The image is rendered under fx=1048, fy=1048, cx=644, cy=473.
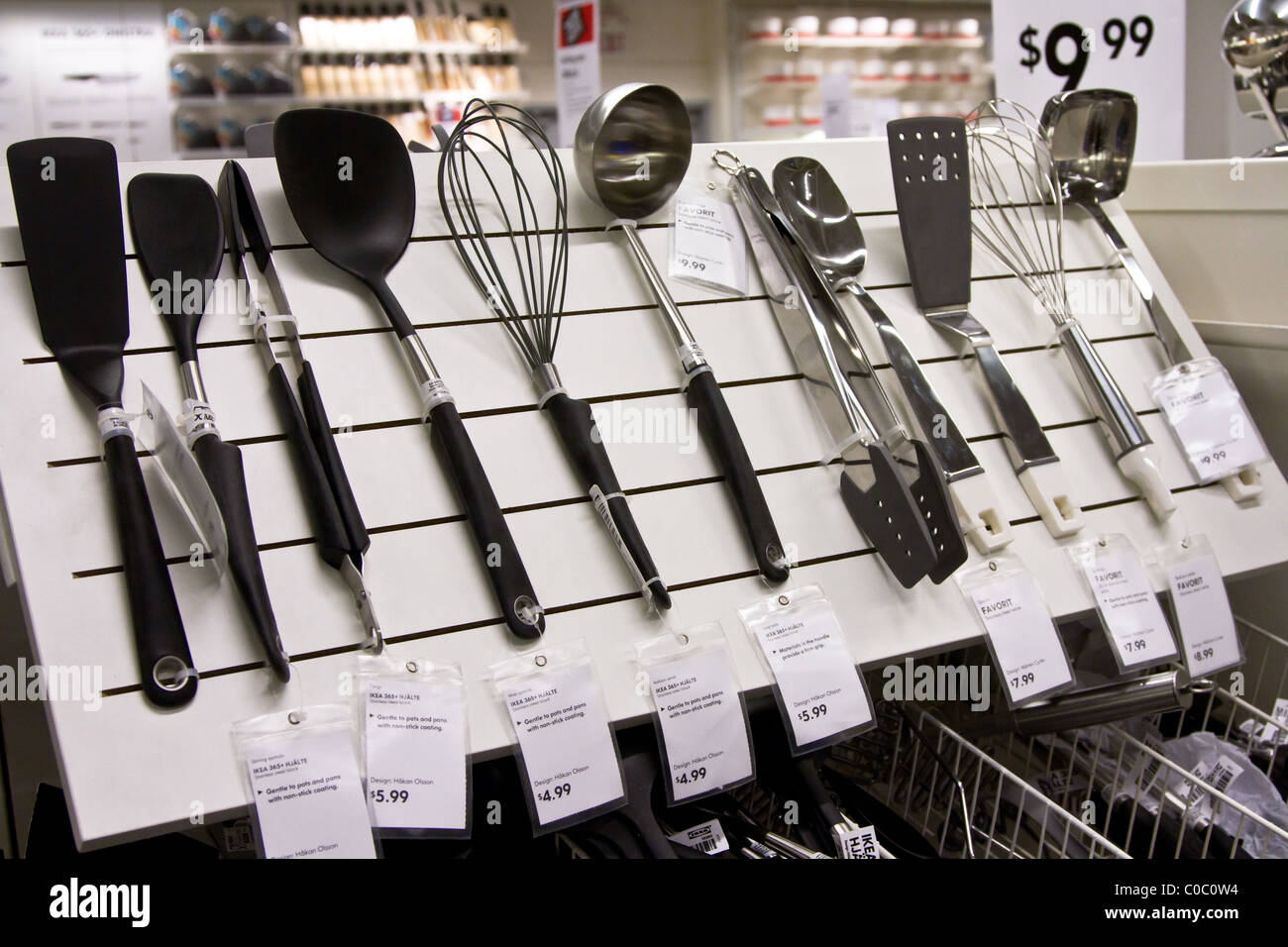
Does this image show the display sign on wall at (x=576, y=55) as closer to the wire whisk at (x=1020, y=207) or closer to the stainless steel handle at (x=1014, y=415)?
the wire whisk at (x=1020, y=207)

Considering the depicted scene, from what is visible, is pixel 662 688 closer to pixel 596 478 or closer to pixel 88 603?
pixel 596 478

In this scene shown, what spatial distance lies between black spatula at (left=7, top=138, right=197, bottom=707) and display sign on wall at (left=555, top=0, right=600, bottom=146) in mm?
→ 2087

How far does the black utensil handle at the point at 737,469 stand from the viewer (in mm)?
950

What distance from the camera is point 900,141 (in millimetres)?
1227

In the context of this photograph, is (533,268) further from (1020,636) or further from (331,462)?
(1020,636)

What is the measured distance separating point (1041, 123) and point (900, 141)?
291 millimetres

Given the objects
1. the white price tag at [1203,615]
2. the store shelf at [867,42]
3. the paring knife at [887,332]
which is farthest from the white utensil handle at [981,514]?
the store shelf at [867,42]

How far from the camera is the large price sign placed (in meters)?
1.96

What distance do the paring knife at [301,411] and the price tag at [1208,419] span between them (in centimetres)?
93

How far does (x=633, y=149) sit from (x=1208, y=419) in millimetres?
731

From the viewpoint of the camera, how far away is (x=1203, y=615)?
1.09 m

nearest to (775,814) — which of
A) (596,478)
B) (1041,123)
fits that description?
(596,478)
